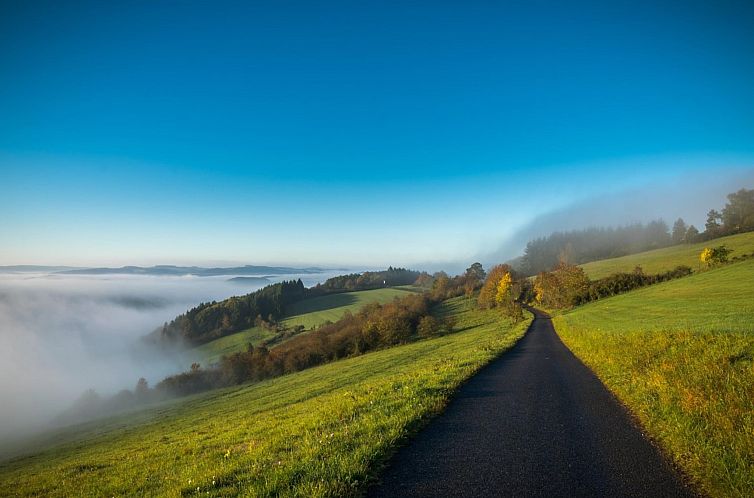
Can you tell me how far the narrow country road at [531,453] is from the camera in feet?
19.9

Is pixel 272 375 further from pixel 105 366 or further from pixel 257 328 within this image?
pixel 105 366

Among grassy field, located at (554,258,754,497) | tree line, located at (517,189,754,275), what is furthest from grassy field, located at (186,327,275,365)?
grassy field, located at (554,258,754,497)

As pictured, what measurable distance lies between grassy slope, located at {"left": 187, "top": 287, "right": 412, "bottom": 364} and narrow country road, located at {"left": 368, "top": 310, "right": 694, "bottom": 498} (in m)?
108

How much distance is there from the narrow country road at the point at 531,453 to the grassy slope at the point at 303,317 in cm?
10801

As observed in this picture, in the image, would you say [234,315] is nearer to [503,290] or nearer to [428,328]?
[428,328]

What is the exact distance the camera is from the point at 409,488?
244 inches

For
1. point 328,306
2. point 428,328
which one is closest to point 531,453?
point 428,328

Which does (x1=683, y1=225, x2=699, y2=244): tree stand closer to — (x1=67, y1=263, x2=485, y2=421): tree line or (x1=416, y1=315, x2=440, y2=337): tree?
(x1=67, y1=263, x2=485, y2=421): tree line

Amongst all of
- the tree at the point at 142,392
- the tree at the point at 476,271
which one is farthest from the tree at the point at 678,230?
the tree at the point at 142,392

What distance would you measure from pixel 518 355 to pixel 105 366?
25355 cm

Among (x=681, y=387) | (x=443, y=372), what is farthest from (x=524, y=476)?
(x=443, y=372)

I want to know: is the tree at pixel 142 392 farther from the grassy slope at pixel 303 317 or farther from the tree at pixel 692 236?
the tree at pixel 692 236

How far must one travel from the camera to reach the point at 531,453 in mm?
7414

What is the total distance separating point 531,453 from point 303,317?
421 feet
